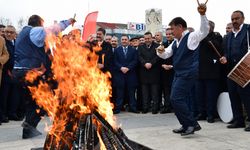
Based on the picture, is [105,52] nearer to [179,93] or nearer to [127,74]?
[127,74]

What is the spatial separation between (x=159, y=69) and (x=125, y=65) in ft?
2.86

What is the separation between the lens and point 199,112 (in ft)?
27.5

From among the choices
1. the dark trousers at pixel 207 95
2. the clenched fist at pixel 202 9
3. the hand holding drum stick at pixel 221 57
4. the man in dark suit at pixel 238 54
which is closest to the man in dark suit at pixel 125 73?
the dark trousers at pixel 207 95

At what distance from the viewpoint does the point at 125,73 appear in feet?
32.3

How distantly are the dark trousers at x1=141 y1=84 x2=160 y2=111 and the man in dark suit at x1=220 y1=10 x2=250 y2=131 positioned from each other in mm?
Result: 2488

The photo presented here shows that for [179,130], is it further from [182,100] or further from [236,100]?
[236,100]

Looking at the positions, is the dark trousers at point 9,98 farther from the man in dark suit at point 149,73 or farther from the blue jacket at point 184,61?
the blue jacket at point 184,61

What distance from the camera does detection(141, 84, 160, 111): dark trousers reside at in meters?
9.62

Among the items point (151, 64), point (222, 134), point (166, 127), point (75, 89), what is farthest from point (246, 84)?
point (75, 89)

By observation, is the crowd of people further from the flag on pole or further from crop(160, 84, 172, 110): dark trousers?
the flag on pole

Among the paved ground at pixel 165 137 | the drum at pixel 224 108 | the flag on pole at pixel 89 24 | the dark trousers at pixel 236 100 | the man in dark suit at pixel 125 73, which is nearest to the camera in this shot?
the paved ground at pixel 165 137

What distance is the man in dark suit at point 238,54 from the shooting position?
719 centimetres

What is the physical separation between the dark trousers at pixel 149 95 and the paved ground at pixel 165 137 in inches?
48.2

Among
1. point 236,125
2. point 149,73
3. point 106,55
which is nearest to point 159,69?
point 149,73
